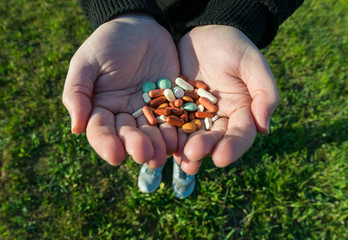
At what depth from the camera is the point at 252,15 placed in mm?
3318

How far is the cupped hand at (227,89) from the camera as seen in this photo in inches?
95.5

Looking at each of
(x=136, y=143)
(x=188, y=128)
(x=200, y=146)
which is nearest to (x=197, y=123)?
(x=188, y=128)

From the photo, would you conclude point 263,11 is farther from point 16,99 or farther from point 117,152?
point 16,99

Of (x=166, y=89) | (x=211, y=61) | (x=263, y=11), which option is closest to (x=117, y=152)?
(x=166, y=89)

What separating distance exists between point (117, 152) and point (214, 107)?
1414 millimetres

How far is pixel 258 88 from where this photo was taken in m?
2.65

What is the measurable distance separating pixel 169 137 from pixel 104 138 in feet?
2.38

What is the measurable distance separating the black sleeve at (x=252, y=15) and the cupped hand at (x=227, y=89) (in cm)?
11

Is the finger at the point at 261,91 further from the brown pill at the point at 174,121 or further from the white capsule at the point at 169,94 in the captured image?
the white capsule at the point at 169,94

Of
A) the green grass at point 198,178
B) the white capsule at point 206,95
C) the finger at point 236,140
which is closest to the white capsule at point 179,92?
the white capsule at point 206,95

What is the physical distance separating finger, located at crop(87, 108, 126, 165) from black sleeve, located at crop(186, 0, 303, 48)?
1894mm

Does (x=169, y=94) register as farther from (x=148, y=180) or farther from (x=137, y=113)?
(x=148, y=180)

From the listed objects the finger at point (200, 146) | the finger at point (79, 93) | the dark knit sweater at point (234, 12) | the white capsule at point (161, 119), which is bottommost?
the white capsule at point (161, 119)

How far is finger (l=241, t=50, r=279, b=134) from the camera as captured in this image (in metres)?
2.54
